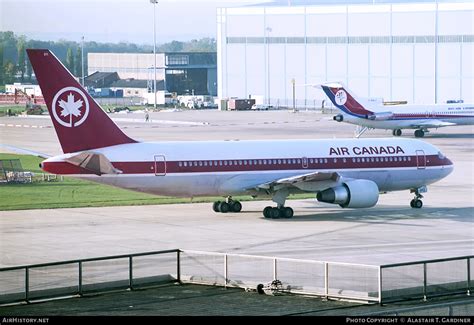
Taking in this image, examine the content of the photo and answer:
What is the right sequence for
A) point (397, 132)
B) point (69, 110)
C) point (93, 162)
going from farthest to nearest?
point (397, 132) → point (69, 110) → point (93, 162)

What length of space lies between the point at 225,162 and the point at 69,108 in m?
7.05

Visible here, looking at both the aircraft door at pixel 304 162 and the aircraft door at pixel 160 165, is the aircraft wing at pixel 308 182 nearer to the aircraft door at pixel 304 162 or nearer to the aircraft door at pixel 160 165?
the aircraft door at pixel 304 162

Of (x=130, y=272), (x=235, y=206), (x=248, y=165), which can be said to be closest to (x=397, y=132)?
(x=235, y=206)

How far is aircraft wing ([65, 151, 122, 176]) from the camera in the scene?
48875mm

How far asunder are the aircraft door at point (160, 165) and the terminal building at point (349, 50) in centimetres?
9080

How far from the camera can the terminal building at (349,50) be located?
139 metres

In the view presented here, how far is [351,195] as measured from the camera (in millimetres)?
51531

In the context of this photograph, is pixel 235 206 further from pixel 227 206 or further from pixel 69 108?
pixel 69 108

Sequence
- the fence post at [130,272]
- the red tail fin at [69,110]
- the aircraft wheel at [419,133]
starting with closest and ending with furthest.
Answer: the fence post at [130,272]
the red tail fin at [69,110]
the aircraft wheel at [419,133]

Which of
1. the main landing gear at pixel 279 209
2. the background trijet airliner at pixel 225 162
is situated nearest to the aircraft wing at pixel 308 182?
the background trijet airliner at pixel 225 162

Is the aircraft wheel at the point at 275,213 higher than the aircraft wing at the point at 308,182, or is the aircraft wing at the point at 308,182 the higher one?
the aircraft wing at the point at 308,182

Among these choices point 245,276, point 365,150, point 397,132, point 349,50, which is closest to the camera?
point 245,276

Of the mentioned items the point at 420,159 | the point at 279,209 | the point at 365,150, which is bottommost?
the point at 279,209

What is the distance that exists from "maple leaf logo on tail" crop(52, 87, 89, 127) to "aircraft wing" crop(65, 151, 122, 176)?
1464 mm
